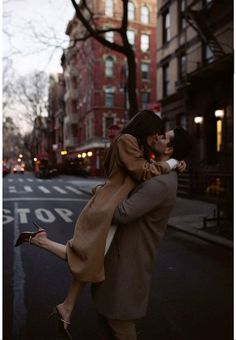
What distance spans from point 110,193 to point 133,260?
1.56ft

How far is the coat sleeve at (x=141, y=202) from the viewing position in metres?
2.51

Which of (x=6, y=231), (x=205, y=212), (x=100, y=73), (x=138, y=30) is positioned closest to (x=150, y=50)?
(x=138, y=30)

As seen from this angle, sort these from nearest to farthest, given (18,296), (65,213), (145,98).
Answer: (18,296) < (65,213) < (145,98)

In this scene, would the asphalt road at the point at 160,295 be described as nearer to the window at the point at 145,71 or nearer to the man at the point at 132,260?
the man at the point at 132,260

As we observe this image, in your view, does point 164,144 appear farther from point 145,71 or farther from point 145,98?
point 145,71

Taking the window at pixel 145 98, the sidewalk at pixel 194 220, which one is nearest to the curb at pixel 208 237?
the sidewalk at pixel 194 220

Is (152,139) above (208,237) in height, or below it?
above

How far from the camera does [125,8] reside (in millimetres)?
17047

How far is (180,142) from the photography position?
2.83m

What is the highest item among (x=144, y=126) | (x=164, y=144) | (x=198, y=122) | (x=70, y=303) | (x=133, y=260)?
(x=198, y=122)

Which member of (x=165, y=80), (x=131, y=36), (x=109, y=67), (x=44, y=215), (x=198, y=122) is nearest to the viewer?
(x=44, y=215)

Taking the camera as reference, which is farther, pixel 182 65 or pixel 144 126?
pixel 182 65

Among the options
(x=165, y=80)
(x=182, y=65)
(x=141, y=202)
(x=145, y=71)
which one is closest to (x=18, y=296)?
(x=141, y=202)

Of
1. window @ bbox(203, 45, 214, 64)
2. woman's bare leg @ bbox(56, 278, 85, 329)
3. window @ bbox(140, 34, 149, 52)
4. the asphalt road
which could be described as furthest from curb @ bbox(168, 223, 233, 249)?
→ window @ bbox(140, 34, 149, 52)
